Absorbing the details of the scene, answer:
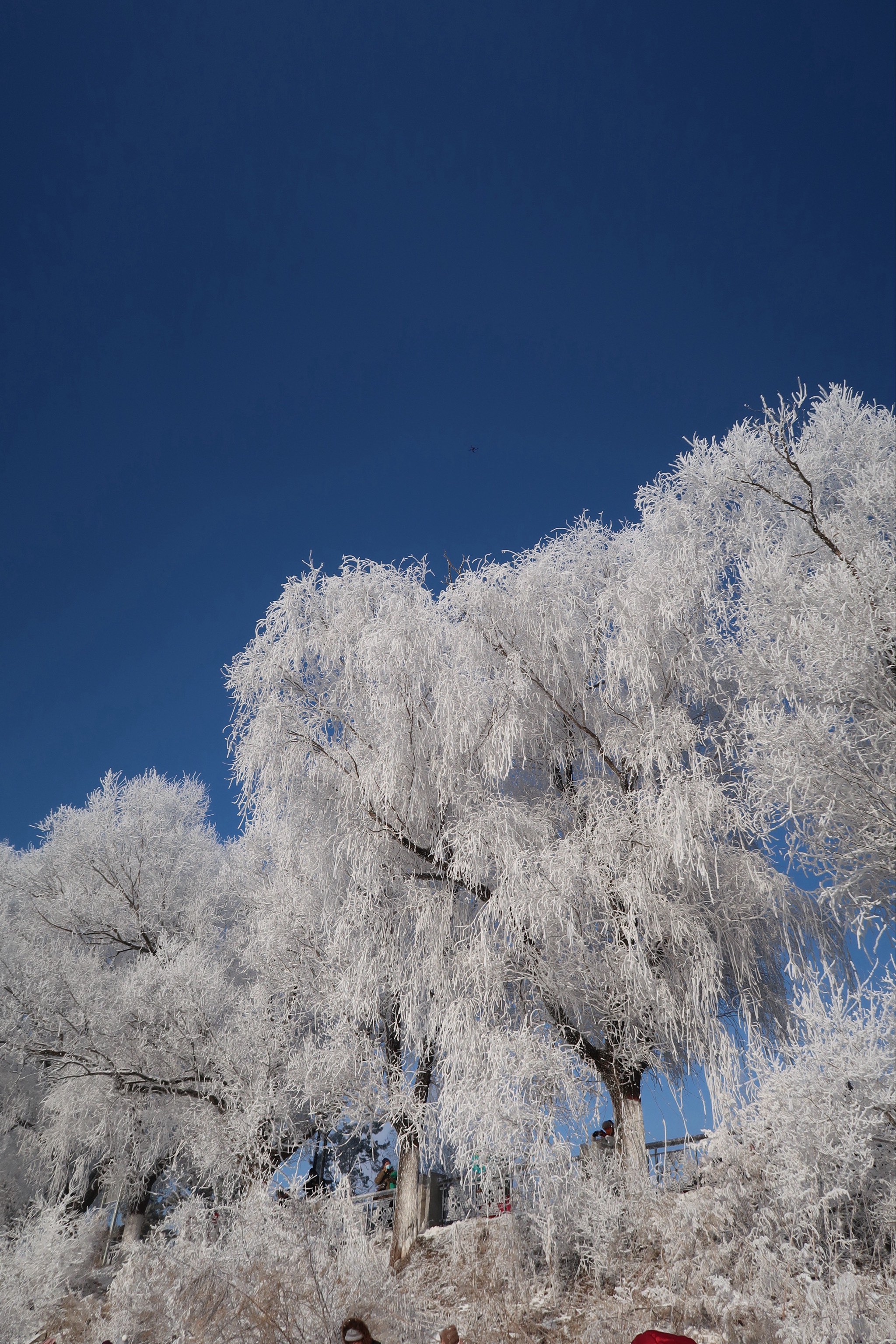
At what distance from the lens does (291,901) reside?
39.4 ft

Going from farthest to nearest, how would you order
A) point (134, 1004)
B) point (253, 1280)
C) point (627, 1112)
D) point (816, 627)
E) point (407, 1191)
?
point (134, 1004) < point (407, 1191) < point (627, 1112) < point (816, 627) < point (253, 1280)

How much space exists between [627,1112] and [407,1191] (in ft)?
12.6

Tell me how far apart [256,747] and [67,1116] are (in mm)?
7920

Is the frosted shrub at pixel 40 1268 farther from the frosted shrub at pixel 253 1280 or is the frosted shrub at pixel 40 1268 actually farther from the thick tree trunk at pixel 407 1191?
the thick tree trunk at pixel 407 1191

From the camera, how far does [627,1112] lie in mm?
8109

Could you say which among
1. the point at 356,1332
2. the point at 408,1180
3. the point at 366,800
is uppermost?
the point at 366,800

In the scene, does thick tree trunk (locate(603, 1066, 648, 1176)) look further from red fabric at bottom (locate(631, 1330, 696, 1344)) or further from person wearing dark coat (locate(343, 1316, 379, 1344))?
red fabric at bottom (locate(631, 1330, 696, 1344))

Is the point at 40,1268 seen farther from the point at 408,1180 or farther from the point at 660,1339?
the point at 660,1339

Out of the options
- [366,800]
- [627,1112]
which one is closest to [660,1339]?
[627,1112]

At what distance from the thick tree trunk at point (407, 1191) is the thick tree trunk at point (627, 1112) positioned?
2.95 metres

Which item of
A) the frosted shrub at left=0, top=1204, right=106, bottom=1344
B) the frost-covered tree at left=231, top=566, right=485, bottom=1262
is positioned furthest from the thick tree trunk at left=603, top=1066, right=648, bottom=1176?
the frosted shrub at left=0, top=1204, right=106, bottom=1344

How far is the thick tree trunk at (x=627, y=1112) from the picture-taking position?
306 inches

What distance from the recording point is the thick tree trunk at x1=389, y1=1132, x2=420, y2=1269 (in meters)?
9.82

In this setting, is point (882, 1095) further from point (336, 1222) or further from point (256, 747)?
Result: point (256, 747)
